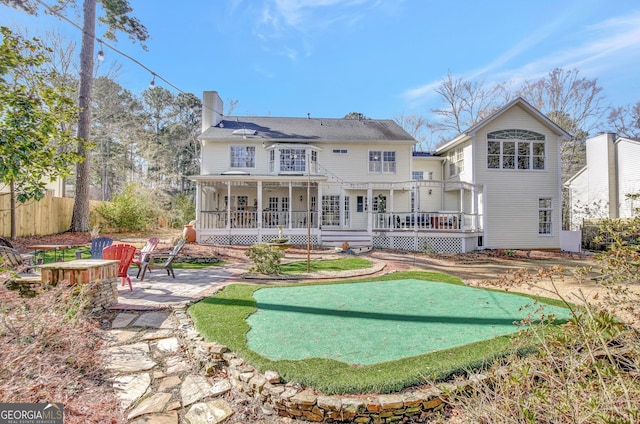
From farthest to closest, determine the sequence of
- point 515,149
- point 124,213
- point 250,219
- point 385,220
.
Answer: point 124,213 → point 250,219 → point 515,149 → point 385,220

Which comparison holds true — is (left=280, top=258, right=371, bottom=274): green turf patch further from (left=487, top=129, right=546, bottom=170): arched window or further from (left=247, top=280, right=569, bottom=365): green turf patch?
(left=487, top=129, right=546, bottom=170): arched window

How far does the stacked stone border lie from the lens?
8.66 ft

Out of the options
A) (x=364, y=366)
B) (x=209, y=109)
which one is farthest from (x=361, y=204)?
(x=364, y=366)

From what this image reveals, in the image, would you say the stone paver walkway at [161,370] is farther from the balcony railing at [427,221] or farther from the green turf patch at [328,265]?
the balcony railing at [427,221]

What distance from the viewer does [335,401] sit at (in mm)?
2666

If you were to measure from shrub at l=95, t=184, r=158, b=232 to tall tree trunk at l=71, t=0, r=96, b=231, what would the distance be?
2541 millimetres

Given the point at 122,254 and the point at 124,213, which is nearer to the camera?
the point at 122,254

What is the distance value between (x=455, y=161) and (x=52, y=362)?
19.2m

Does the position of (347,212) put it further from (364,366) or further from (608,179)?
(608,179)

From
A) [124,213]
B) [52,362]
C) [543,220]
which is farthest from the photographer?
[124,213]

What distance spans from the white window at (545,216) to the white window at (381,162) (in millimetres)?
8112

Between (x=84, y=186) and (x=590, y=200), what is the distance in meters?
30.9

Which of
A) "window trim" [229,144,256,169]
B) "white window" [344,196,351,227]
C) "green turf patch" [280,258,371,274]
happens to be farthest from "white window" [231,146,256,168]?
→ "green turf patch" [280,258,371,274]

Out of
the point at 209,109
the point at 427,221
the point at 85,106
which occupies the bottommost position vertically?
the point at 427,221
